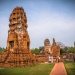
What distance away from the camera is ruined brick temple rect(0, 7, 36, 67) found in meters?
11.4

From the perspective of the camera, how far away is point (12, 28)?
13.4 meters

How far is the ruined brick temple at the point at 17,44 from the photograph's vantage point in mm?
11424

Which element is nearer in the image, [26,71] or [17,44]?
[26,71]

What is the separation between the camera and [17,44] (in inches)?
496

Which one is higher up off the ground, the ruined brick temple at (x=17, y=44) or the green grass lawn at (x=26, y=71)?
the ruined brick temple at (x=17, y=44)

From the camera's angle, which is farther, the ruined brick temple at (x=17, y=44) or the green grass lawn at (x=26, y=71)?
the ruined brick temple at (x=17, y=44)

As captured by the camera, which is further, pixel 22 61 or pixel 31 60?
pixel 31 60

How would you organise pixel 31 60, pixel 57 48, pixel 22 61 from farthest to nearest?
pixel 57 48, pixel 31 60, pixel 22 61

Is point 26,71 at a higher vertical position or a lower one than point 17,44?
lower

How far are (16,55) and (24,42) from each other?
177cm

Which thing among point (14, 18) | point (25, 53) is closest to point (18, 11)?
point (14, 18)

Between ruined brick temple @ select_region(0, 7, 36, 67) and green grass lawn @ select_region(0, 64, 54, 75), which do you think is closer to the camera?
green grass lawn @ select_region(0, 64, 54, 75)

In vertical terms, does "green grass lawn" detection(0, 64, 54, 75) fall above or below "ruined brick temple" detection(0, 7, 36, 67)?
below

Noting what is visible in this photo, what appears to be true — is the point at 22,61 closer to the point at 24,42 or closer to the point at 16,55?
the point at 16,55
